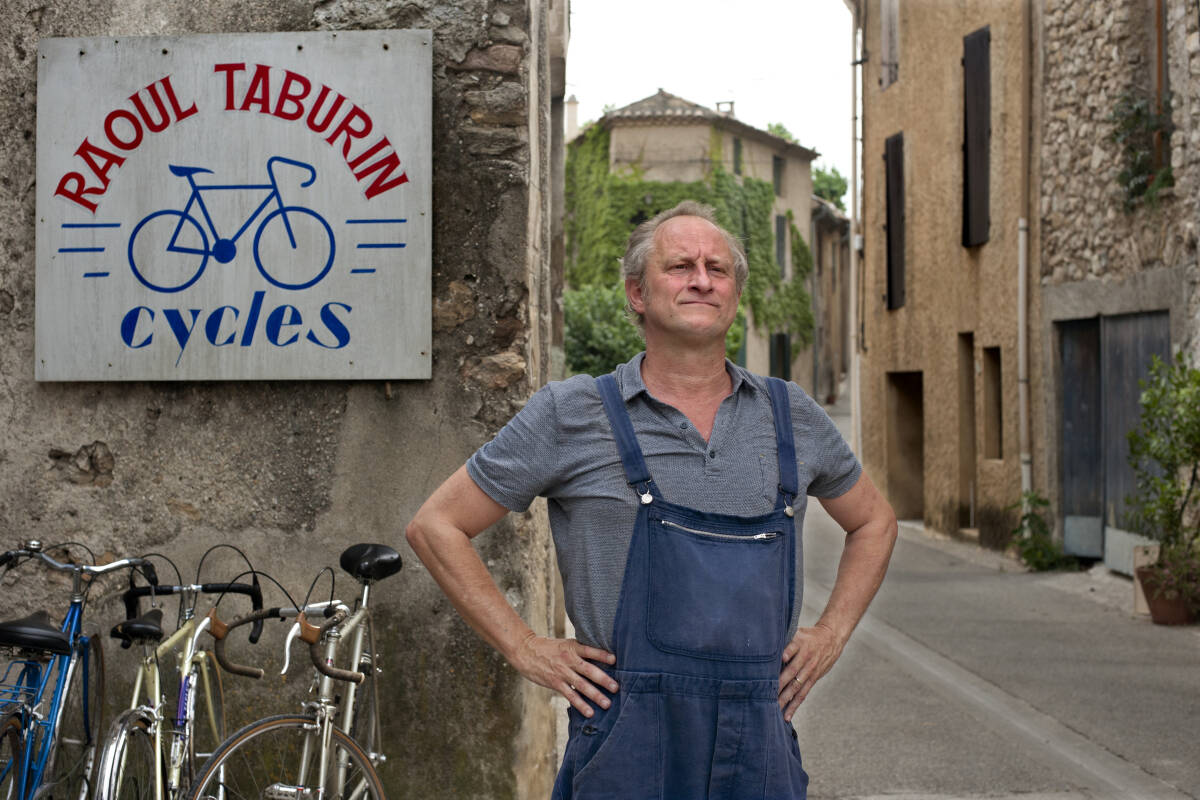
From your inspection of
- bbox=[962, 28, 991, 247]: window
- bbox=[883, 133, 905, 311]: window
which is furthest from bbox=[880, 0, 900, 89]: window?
bbox=[962, 28, 991, 247]: window

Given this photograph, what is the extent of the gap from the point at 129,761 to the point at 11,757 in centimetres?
28

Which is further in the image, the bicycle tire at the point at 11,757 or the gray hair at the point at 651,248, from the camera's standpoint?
the bicycle tire at the point at 11,757

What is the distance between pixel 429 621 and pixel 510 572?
0.29 meters

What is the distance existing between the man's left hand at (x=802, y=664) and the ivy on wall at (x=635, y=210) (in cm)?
3166

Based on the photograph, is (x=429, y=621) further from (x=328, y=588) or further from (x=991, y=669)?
(x=991, y=669)

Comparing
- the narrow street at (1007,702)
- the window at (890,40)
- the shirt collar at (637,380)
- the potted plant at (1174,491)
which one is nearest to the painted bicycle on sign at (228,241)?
the shirt collar at (637,380)

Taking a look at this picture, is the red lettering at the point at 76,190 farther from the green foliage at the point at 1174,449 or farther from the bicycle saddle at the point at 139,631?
the green foliage at the point at 1174,449

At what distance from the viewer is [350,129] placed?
14.9 feet

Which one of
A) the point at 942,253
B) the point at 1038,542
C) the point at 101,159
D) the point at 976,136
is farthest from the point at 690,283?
the point at 942,253

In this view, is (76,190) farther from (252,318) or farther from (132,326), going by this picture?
(252,318)

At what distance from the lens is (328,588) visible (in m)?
4.59

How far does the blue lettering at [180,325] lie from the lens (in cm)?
455

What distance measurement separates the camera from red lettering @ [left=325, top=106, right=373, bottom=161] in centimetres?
454

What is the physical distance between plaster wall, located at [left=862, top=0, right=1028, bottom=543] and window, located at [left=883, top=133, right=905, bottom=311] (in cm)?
17
